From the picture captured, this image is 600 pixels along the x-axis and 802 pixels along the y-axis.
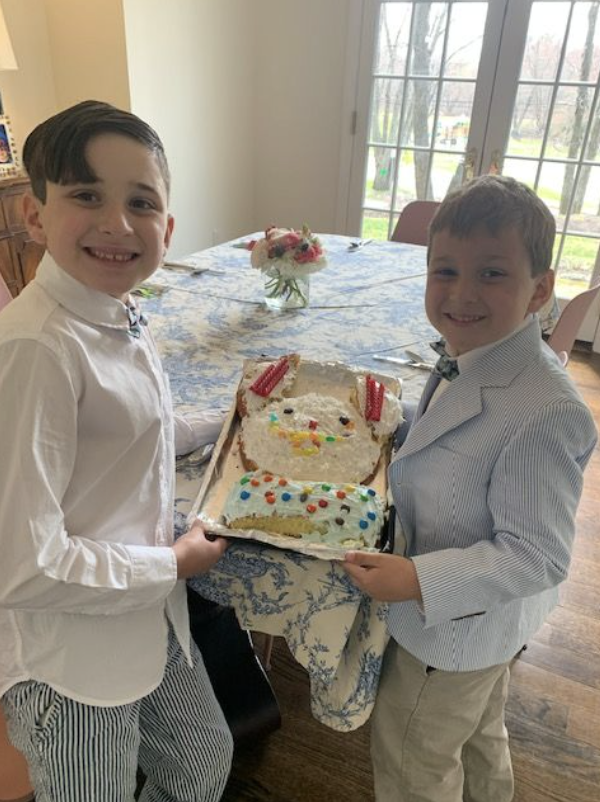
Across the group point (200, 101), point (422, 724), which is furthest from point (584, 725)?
point (200, 101)

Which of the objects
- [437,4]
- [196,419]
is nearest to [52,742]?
[196,419]

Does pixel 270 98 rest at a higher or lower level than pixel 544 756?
higher

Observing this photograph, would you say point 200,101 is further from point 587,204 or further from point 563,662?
point 563,662

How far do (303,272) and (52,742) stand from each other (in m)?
1.29

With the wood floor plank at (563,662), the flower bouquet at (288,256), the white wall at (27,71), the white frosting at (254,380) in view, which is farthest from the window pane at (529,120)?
the white frosting at (254,380)

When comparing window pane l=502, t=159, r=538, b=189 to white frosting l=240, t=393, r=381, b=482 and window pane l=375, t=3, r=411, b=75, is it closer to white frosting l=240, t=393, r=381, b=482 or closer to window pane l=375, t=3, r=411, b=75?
window pane l=375, t=3, r=411, b=75

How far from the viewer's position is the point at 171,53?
3352 millimetres

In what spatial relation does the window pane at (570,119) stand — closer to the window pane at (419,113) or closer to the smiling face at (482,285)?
the window pane at (419,113)

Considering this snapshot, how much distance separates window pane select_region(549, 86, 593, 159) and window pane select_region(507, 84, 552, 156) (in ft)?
0.20

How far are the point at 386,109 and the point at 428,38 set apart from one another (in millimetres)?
440

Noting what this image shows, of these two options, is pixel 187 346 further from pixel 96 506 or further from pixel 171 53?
pixel 171 53

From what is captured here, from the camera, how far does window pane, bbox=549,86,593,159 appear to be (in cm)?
328

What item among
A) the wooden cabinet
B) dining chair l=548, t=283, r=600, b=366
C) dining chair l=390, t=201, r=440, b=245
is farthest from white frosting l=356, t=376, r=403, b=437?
the wooden cabinet

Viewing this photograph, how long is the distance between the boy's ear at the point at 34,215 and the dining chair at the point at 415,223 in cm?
224
